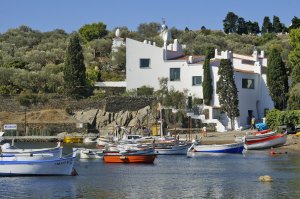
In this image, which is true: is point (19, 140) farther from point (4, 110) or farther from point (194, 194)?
point (194, 194)

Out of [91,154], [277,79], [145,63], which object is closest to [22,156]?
[91,154]

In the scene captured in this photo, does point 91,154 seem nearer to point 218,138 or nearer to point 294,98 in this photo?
point 218,138

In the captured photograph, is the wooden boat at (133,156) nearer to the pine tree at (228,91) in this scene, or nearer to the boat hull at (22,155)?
the boat hull at (22,155)

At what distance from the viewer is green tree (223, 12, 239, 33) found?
7116 inches

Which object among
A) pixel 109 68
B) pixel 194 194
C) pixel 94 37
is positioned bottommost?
pixel 194 194

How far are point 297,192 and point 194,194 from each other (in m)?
5.75

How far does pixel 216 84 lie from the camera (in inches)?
3465

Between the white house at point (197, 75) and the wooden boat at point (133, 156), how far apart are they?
96.4 feet

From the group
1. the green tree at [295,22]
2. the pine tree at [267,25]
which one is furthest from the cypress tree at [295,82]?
the pine tree at [267,25]

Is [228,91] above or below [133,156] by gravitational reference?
above

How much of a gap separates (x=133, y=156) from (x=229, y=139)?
899 inches

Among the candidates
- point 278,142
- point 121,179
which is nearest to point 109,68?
point 278,142

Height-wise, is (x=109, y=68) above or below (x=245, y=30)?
below

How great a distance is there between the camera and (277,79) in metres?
86.5
